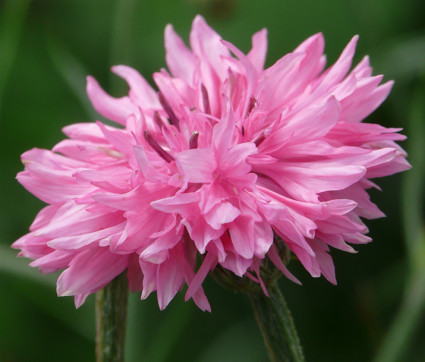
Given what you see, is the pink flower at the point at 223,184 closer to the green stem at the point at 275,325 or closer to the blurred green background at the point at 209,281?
the green stem at the point at 275,325

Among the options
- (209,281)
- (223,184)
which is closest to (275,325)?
(223,184)

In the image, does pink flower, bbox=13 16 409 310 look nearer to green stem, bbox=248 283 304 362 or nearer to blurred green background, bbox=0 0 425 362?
green stem, bbox=248 283 304 362

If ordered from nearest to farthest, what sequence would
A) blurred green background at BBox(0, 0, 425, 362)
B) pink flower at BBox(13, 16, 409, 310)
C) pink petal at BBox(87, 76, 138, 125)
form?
pink flower at BBox(13, 16, 409, 310) < pink petal at BBox(87, 76, 138, 125) < blurred green background at BBox(0, 0, 425, 362)

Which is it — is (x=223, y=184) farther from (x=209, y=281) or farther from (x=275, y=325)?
(x=209, y=281)

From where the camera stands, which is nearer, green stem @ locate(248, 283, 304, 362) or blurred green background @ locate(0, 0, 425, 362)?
green stem @ locate(248, 283, 304, 362)

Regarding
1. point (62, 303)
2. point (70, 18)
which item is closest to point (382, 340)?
point (62, 303)

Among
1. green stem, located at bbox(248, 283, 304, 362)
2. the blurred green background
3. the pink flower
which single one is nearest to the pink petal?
the pink flower

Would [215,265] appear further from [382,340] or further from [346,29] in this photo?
[346,29]
